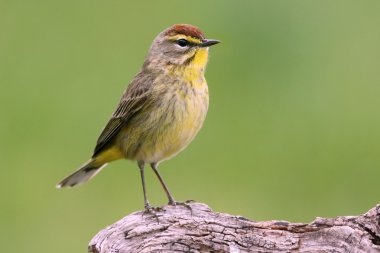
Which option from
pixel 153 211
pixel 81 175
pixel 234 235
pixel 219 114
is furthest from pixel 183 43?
pixel 219 114

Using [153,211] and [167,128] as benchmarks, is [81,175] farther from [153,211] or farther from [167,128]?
[153,211]

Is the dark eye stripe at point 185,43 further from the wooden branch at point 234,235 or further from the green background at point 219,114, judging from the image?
the green background at point 219,114

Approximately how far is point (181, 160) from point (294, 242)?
4.71 m

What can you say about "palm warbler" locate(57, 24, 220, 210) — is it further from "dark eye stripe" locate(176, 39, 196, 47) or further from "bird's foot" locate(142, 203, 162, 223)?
"bird's foot" locate(142, 203, 162, 223)

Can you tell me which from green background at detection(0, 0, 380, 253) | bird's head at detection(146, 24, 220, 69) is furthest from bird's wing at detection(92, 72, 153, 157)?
green background at detection(0, 0, 380, 253)

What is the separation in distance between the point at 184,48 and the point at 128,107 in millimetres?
688

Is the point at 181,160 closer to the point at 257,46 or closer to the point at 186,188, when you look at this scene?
the point at 186,188

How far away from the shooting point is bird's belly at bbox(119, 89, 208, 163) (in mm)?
10516

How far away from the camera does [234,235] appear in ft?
29.8

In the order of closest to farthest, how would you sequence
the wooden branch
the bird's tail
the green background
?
the wooden branch < the bird's tail < the green background

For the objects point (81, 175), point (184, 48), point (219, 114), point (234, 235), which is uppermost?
point (219, 114)

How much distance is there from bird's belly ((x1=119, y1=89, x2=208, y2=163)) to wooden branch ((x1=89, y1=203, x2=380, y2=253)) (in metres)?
1.17

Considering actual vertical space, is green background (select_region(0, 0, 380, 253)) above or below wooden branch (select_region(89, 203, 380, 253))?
above

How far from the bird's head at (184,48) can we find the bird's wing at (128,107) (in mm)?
247
